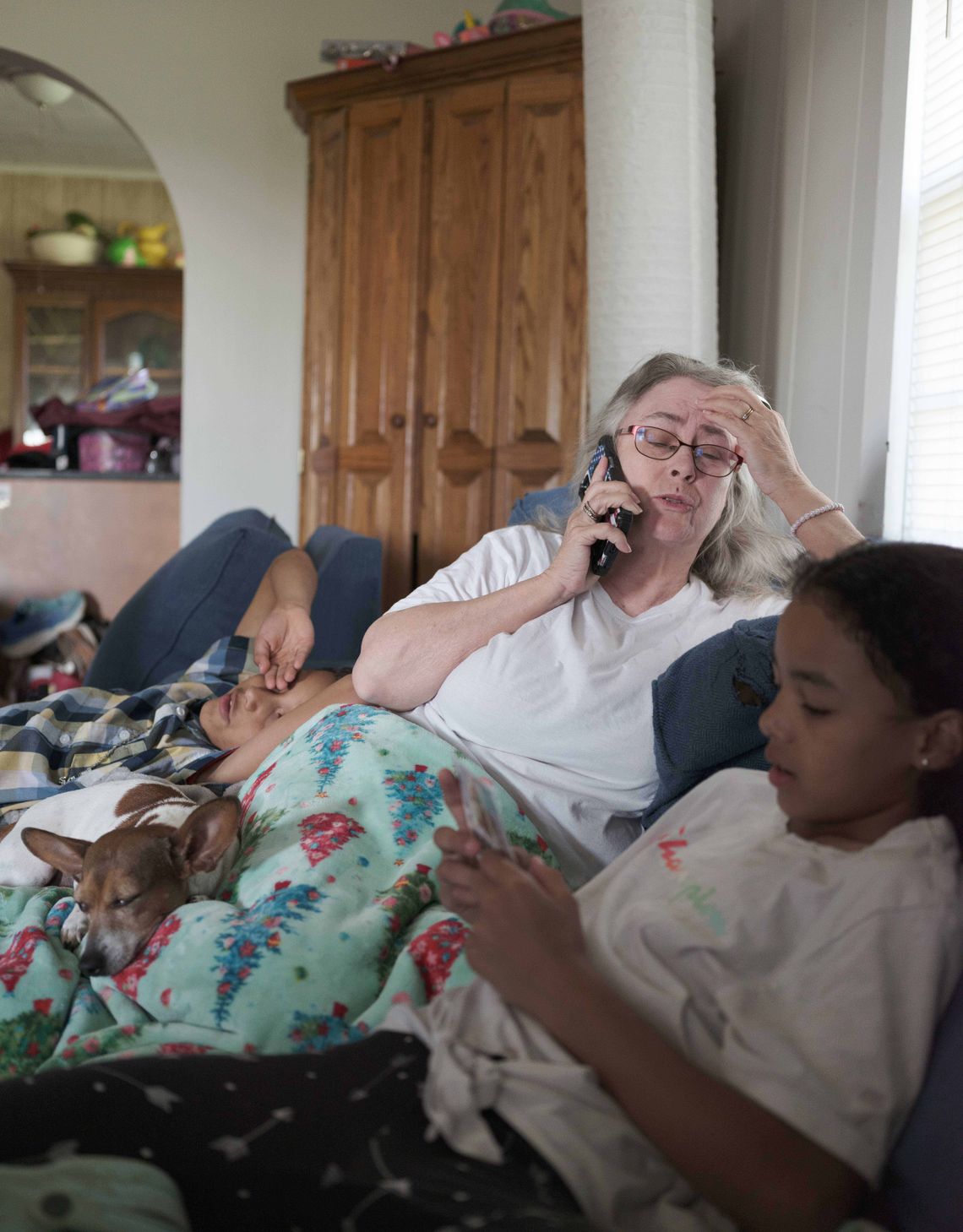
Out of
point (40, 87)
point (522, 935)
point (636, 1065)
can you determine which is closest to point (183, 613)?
point (522, 935)

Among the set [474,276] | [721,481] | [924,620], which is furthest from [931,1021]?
[474,276]

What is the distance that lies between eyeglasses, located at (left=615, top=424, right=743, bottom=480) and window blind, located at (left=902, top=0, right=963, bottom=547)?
2.09ft

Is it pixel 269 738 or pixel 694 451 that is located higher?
pixel 694 451

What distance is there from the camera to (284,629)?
2125mm

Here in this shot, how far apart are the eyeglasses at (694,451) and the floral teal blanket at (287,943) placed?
1.80 ft

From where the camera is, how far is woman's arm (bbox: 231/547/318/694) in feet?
6.75

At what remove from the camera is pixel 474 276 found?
3.76 meters

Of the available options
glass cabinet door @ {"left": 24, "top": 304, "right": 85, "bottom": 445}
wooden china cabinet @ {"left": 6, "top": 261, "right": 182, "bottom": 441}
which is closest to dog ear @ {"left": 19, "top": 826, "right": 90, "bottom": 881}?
wooden china cabinet @ {"left": 6, "top": 261, "right": 182, "bottom": 441}

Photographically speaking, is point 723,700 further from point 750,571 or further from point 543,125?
point 543,125

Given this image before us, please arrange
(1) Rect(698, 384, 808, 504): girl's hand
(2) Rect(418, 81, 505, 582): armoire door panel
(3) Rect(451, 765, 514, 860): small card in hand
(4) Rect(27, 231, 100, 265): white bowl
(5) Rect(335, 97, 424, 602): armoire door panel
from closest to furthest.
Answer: (3) Rect(451, 765, 514, 860): small card in hand < (1) Rect(698, 384, 808, 504): girl's hand < (2) Rect(418, 81, 505, 582): armoire door panel < (5) Rect(335, 97, 424, 602): armoire door panel < (4) Rect(27, 231, 100, 265): white bowl

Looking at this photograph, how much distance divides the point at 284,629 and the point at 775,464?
0.99 meters

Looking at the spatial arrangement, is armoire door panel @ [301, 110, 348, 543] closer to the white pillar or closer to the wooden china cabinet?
the white pillar

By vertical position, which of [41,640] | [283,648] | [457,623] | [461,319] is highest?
[461,319]

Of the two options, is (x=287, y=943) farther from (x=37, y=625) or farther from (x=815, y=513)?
(x=37, y=625)
